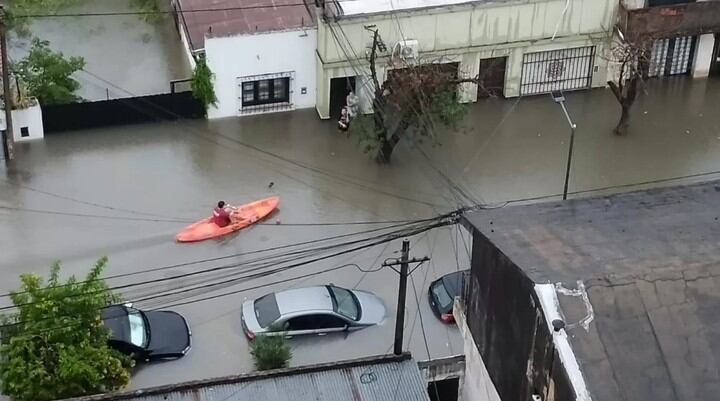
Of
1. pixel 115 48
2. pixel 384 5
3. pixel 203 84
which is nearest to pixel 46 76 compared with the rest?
pixel 203 84

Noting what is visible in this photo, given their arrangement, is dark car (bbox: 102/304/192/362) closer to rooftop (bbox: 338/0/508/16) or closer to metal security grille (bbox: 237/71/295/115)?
metal security grille (bbox: 237/71/295/115)

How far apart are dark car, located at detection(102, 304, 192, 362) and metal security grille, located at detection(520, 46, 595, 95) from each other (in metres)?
14.3

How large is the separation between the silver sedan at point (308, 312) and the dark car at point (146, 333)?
1.46 metres

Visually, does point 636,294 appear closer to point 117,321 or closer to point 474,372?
point 474,372

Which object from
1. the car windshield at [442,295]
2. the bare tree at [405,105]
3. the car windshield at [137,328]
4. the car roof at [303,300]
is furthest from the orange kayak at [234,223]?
the car windshield at [442,295]

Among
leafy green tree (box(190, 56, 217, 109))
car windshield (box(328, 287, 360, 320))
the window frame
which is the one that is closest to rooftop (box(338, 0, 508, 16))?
the window frame

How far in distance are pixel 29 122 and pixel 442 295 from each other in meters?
13.1

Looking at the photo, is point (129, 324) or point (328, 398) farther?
point (129, 324)

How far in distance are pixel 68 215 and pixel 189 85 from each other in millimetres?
6363

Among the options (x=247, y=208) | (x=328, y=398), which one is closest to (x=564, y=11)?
(x=247, y=208)

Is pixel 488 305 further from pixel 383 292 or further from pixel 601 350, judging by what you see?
pixel 383 292

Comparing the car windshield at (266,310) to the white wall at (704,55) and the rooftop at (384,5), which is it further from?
the white wall at (704,55)

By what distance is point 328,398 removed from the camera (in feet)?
74.8

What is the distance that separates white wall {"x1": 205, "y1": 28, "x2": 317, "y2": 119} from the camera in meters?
33.6
